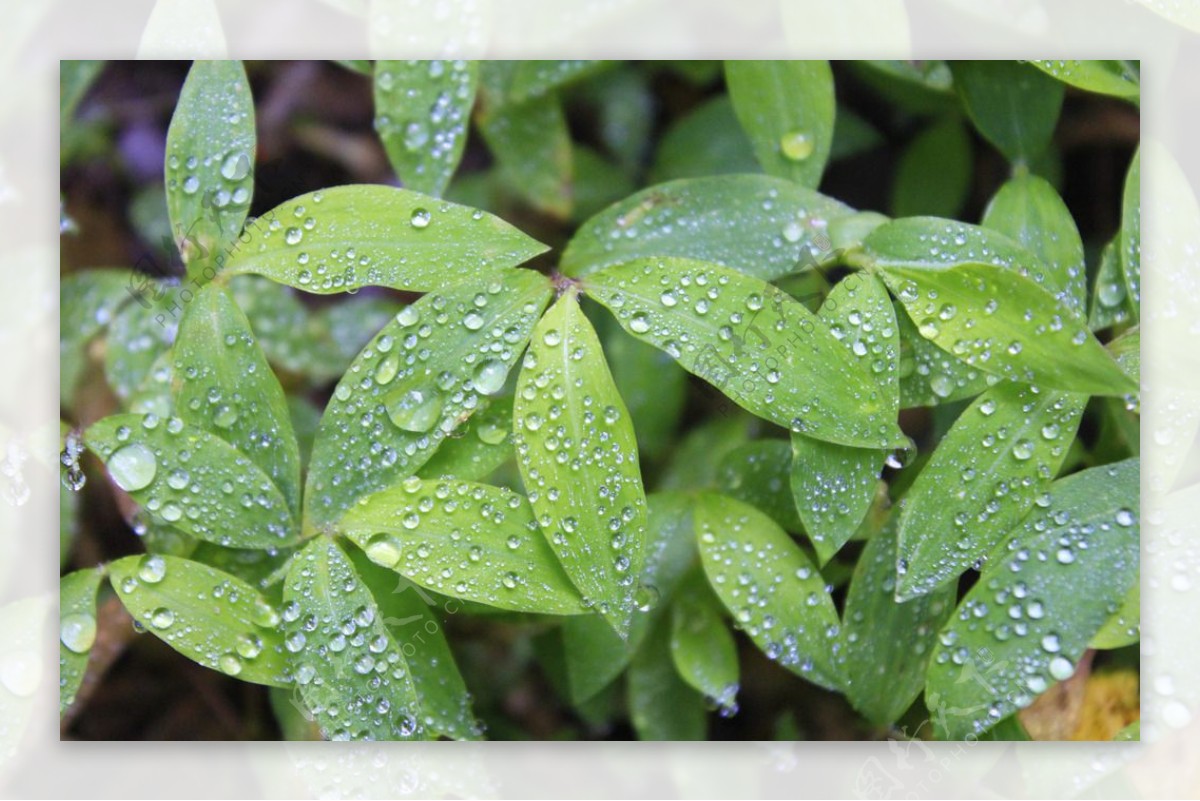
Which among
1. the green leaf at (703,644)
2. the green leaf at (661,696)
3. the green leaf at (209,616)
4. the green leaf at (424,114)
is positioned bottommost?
the green leaf at (661,696)

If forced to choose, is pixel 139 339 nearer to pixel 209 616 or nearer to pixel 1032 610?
pixel 209 616

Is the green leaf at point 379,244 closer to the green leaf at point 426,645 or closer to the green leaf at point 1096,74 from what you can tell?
the green leaf at point 426,645

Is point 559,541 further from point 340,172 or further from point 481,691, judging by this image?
point 340,172

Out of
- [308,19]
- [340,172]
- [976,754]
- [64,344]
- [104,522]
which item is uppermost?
[308,19]

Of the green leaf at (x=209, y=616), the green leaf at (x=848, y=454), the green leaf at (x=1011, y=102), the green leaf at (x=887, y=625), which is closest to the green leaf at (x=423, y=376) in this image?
the green leaf at (x=209, y=616)

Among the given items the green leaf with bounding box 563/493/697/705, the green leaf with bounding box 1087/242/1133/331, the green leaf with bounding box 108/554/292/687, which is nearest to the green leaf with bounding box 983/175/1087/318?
the green leaf with bounding box 1087/242/1133/331

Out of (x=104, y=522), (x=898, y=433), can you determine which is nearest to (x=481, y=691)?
(x=104, y=522)

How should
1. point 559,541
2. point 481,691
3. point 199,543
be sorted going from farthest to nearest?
1. point 481,691
2. point 199,543
3. point 559,541
